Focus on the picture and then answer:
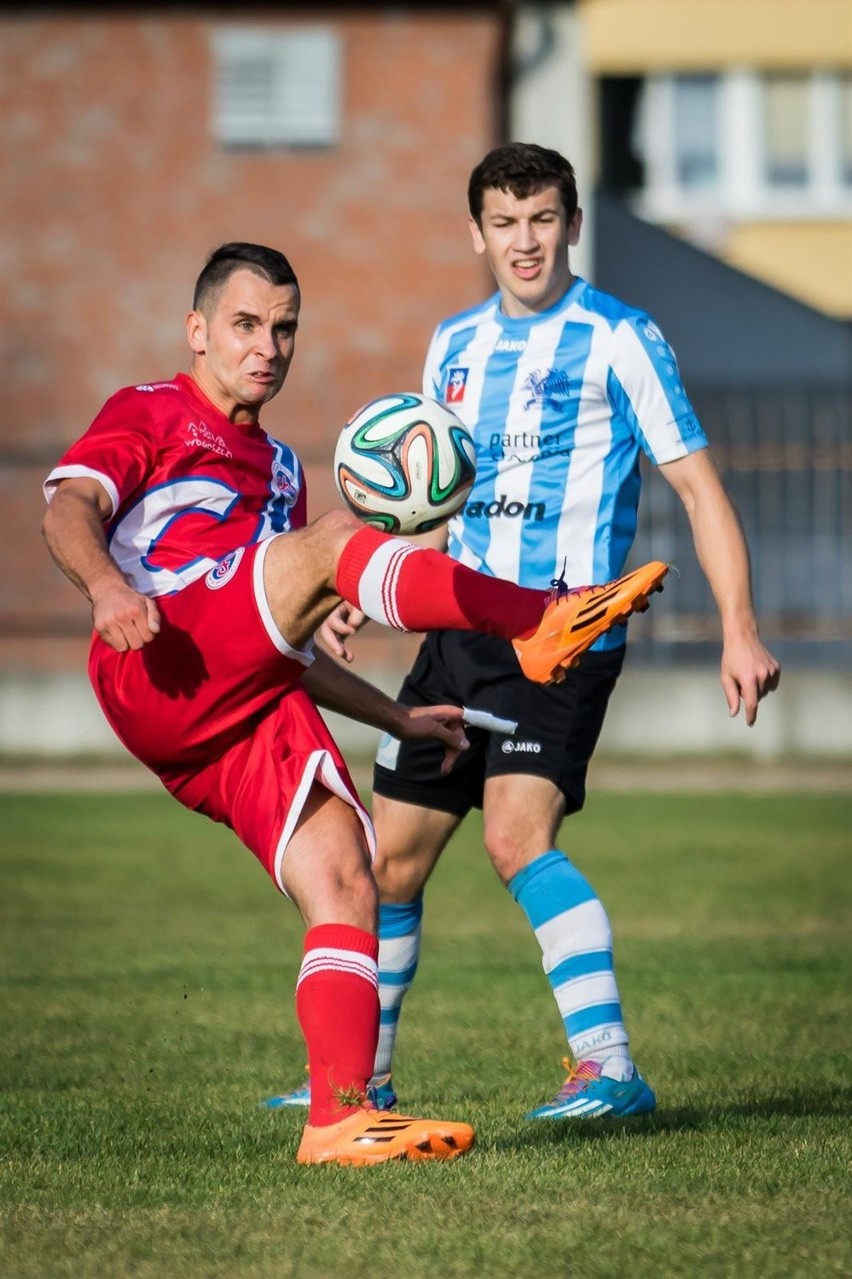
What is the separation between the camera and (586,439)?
210 inches

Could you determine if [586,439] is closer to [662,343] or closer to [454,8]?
[662,343]

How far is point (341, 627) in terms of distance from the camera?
528cm

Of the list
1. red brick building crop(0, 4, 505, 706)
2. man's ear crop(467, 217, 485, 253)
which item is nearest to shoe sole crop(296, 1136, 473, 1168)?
man's ear crop(467, 217, 485, 253)

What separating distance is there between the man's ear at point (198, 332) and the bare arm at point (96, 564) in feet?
1.88

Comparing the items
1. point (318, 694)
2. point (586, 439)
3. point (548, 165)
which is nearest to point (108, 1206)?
point (318, 694)

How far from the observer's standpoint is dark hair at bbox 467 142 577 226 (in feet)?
17.2

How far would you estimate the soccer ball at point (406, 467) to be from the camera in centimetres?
448

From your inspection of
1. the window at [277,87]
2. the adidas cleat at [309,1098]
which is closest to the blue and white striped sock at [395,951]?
the adidas cleat at [309,1098]

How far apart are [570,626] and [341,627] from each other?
3.98 ft

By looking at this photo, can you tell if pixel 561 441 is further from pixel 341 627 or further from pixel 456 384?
pixel 341 627

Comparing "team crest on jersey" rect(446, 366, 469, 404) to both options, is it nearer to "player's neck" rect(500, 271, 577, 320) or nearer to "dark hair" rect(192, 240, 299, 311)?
"player's neck" rect(500, 271, 577, 320)

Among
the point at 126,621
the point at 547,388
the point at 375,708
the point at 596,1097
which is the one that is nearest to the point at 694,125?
the point at 547,388

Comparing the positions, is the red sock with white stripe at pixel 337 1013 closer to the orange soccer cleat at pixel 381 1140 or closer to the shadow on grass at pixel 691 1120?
the orange soccer cleat at pixel 381 1140

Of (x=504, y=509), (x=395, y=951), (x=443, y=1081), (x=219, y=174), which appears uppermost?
(x=219, y=174)
